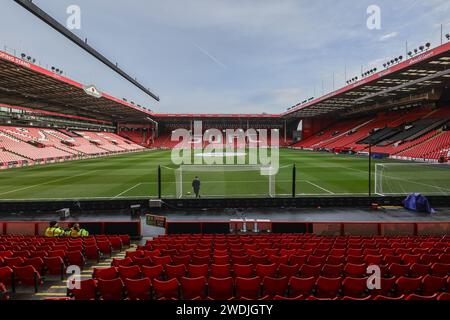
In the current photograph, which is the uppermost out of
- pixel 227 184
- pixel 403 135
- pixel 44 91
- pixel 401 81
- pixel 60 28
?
pixel 401 81

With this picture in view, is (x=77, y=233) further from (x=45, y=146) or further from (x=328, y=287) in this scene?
(x=45, y=146)

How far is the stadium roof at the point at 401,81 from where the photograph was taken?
1268 inches

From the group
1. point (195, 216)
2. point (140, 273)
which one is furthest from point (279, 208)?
point (140, 273)

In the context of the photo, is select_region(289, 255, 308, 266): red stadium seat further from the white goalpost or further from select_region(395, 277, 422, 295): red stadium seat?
the white goalpost

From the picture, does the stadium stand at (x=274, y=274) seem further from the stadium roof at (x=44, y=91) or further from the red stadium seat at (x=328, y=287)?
the stadium roof at (x=44, y=91)

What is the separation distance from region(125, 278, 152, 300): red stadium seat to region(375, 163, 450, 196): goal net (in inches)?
785

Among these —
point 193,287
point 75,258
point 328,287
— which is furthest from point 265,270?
point 75,258

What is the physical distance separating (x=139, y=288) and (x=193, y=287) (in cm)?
106

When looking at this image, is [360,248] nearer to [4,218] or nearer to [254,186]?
[254,186]

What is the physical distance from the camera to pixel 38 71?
35531mm

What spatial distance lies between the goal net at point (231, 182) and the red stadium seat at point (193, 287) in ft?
45.3

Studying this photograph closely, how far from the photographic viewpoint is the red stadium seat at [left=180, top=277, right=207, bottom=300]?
572 centimetres

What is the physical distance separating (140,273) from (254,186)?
61.8 ft

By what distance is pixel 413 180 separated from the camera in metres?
26.6
